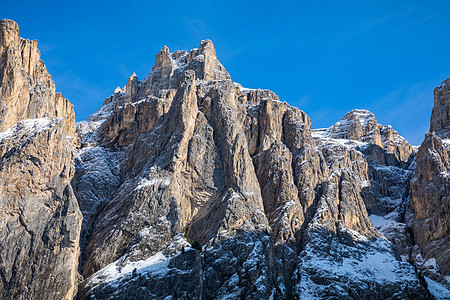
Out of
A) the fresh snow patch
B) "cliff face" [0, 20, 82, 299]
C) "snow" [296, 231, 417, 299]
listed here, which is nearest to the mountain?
"cliff face" [0, 20, 82, 299]

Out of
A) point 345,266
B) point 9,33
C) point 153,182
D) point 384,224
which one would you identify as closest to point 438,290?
point 345,266

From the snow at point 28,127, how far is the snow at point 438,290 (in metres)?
99.3

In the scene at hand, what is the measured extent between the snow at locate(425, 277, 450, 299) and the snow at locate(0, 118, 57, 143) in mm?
99301

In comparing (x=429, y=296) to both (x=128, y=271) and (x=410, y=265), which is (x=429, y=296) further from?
(x=128, y=271)

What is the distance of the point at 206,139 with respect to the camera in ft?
463

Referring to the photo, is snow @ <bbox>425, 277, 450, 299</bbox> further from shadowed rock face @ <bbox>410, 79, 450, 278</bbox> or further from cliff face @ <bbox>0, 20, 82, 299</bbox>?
cliff face @ <bbox>0, 20, 82, 299</bbox>

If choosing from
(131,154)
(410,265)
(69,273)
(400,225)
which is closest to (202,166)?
(131,154)

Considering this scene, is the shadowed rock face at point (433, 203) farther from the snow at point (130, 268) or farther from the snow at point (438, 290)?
the snow at point (130, 268)

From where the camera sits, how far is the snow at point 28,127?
349 ft

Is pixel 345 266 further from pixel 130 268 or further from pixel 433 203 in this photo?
pixel 130 268

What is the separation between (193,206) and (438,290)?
6560 centimetres

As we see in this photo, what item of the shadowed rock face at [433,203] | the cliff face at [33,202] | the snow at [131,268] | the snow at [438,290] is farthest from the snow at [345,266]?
the cliff face at [33,202]

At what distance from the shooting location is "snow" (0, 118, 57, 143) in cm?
10638

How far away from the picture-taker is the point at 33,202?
100 meters
